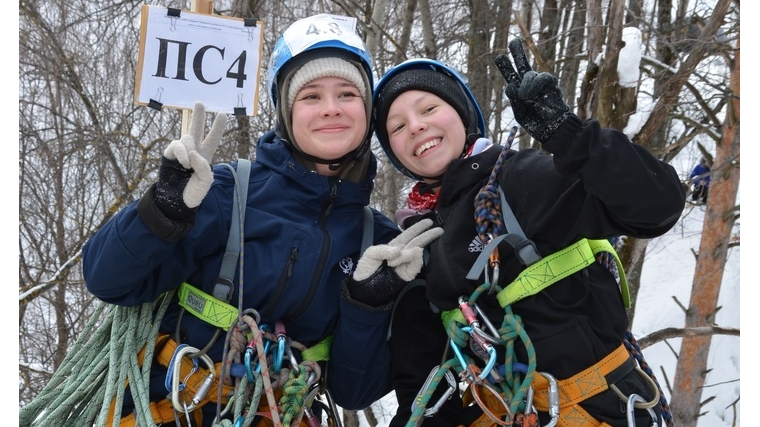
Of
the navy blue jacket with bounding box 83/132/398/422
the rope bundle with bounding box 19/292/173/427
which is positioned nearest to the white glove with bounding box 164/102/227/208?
the navy blue jacket with bounding box 83/132/398/422

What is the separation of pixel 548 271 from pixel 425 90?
866 millimetres

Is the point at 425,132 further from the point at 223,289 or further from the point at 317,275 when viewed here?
the point at 223,289

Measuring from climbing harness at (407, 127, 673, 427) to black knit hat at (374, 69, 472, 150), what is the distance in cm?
40

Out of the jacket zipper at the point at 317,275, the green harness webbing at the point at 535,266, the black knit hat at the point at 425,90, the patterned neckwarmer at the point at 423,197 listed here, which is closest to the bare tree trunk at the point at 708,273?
Result: the black knit hat at the point at 425,90

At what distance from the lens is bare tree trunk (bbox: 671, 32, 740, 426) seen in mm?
4773

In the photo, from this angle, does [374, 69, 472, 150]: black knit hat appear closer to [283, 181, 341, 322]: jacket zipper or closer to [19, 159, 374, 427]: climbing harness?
[283, 181, 341, 322]: jacket zipper

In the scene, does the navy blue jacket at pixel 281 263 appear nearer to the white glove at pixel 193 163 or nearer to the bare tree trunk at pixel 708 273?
the white glove at pixel 193 163

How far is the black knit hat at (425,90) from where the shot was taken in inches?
97.9

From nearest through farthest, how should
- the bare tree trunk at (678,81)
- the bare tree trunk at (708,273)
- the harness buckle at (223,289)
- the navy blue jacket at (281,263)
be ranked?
1. the navy blue jacket at (281,263)
2. the harness buckle at (223,289)
3. the bare tree trunk at (678,81)
4. the bare tree trunk at (708,273)

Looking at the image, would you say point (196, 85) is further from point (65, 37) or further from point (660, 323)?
point (660, 323)

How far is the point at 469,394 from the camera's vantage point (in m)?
2.36

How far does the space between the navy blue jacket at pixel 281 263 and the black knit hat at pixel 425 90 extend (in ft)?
1.09

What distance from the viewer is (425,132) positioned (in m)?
2.42

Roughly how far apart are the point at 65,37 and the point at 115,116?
96 cm
